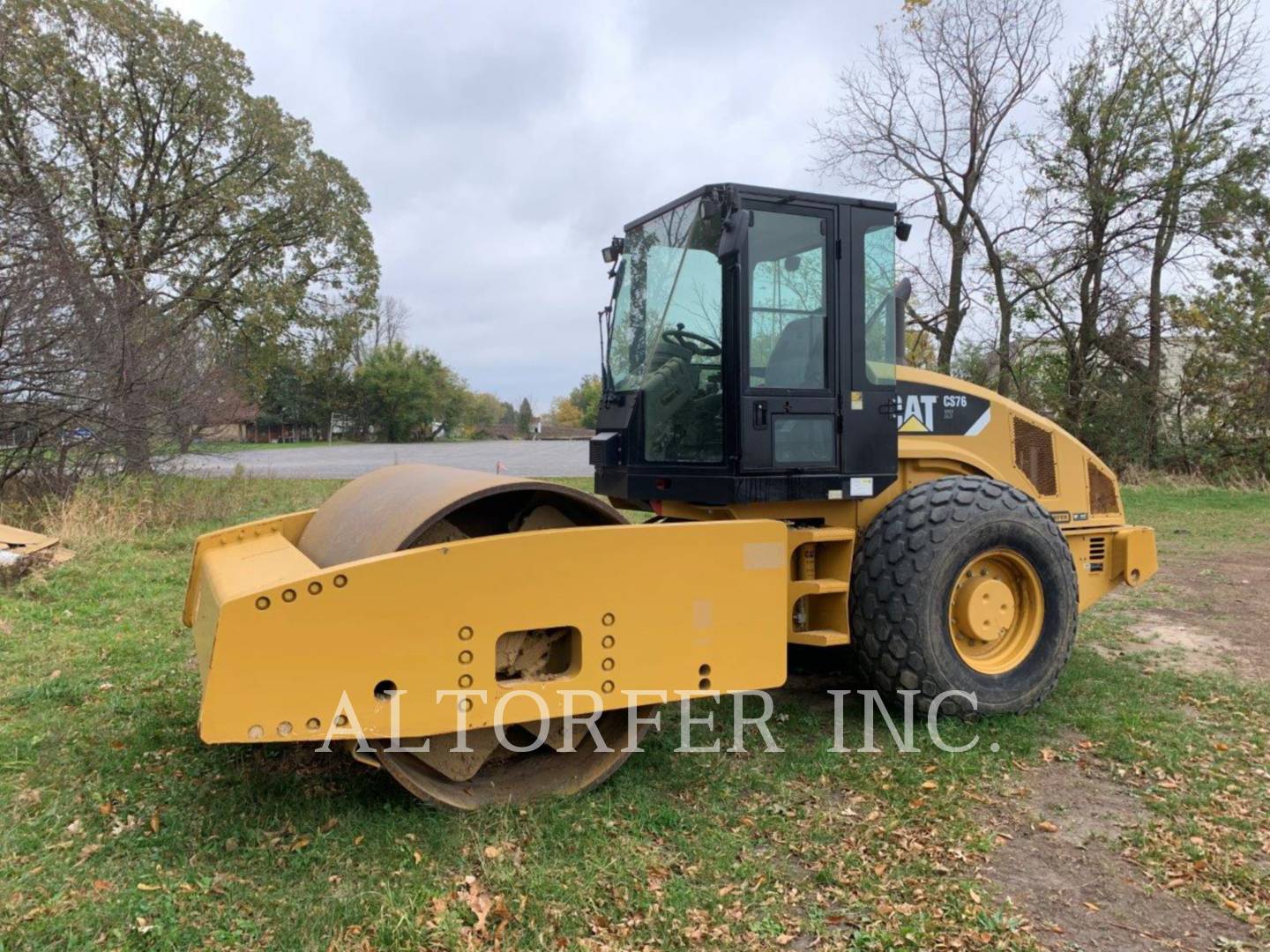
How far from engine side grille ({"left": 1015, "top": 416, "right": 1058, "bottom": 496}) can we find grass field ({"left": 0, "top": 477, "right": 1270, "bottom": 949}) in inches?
47.8

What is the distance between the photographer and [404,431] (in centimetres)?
5159

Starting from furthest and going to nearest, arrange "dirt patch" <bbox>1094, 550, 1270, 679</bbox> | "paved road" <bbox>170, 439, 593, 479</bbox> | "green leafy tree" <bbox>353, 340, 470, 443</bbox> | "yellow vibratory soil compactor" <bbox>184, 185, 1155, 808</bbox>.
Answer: "green leafy tree" <bbox>353, 340, 470, 443</bbox> < "paved road" <bbox>170, 439, 593, 479</bbox> < "dirt patch" <bbox>1094, 550, 1270, 679</bbox> < "yellow vibratory soil compactor" <bbox>184, 185, 1155, 808</bbox>

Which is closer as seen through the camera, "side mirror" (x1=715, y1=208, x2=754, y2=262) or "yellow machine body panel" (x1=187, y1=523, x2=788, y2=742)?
"yellow machine body panel" (x1=187, y1=523, x2=788, y2=742)

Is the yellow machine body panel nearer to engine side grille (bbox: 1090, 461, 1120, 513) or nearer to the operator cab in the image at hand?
the operator cab

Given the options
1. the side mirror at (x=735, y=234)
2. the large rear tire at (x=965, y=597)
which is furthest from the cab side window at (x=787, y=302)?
the large rear tire at (x=965, y=597)

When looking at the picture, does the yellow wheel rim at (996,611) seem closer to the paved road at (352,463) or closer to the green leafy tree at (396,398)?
the paved road at (352,463)

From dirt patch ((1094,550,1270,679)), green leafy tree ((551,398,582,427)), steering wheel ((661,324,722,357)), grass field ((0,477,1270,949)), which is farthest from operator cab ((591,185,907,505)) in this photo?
green leafy tree ((551,398,582,427))

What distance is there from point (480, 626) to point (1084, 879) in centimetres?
225

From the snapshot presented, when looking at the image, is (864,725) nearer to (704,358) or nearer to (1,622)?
(704,358)

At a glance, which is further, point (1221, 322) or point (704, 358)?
point (1221, 322)

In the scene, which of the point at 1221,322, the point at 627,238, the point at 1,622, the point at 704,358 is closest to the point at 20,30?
the point at 1,622

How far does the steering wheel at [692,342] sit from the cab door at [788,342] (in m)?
0.17

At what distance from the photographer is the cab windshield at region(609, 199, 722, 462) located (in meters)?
4.02

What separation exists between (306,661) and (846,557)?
256cm
